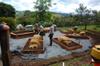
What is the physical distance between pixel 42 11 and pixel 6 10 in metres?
0.82

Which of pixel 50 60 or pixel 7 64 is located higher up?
pixel 7 64

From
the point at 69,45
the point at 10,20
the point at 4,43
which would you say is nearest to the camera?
the point at 4,43

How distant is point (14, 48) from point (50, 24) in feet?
3.19

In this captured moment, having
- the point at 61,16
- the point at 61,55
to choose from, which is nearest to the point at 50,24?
the point at 61,16

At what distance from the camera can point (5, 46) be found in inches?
104

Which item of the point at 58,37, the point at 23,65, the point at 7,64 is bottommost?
the point at 23,65

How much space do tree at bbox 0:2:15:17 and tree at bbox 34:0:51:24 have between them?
1.79ft

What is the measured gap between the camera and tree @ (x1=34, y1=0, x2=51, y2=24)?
6.56 meters

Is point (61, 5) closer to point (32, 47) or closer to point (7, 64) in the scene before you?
point (32, 47)

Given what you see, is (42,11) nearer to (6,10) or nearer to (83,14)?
(6,10)

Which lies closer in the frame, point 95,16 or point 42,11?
point 42,11

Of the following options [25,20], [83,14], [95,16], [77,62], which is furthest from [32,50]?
[95,16]

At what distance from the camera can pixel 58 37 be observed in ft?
22.1

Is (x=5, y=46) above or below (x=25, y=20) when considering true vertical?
above
